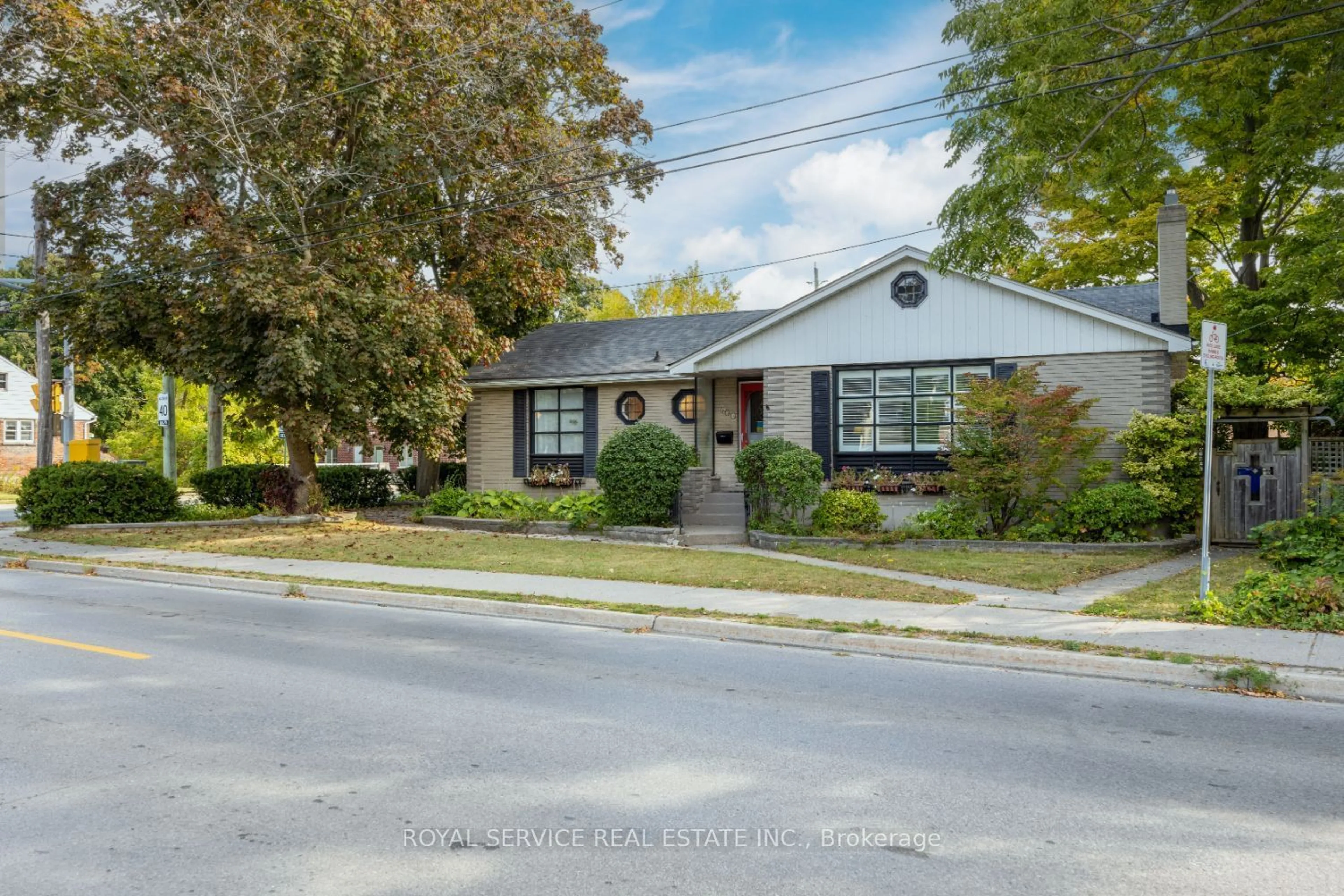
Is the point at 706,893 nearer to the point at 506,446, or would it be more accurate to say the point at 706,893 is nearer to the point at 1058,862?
the point at 1058,862

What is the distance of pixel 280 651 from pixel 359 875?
4883mm

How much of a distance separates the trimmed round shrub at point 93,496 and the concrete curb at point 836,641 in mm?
8704

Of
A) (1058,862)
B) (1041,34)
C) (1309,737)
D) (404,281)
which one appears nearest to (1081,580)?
(1309,737)

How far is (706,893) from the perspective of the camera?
3.54m

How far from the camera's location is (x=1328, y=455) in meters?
15.0

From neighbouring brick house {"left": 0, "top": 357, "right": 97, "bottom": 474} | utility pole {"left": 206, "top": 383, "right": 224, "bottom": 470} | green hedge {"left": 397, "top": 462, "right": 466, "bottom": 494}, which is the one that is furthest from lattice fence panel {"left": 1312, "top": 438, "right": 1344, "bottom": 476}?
neighbouring brick house {"left": 0, "top": 357, "right": 97, "bottom": 474}

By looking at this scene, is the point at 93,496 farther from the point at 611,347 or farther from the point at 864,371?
the point at 864,371

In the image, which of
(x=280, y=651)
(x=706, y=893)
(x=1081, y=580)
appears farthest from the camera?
(x=1081, y=580)

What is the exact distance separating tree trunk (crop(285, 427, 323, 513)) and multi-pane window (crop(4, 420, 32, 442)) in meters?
43.4

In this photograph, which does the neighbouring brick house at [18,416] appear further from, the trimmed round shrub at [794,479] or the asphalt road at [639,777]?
the asphalt road at [639,777]

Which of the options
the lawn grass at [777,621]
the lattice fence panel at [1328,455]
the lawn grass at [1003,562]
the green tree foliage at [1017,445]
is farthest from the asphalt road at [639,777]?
the lattice fence panel at [1328,455]

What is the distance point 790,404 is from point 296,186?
11059mm

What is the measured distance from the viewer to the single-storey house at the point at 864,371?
15703 mm

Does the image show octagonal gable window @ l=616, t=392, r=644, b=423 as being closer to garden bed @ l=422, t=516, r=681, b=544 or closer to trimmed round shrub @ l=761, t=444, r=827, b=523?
garden bed @ l=422, t=516, r=681, b=544
